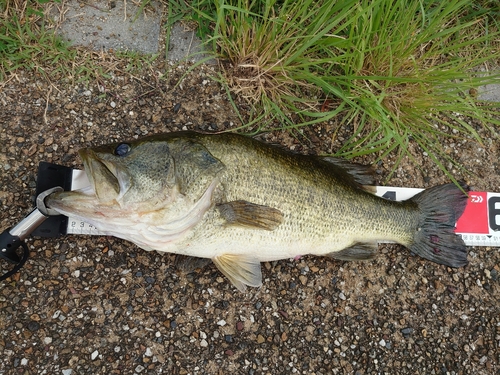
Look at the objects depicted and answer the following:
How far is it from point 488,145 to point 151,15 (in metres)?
Result: 3.08

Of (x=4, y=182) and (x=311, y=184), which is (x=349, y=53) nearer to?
(x=311, y=184)

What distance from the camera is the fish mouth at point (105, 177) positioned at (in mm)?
2246

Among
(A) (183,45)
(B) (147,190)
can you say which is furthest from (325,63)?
(B) (147,190)

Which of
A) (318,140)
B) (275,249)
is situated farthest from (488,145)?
(275,249)

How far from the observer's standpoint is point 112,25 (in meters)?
3.13

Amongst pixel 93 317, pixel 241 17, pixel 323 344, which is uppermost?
pixel 241 17

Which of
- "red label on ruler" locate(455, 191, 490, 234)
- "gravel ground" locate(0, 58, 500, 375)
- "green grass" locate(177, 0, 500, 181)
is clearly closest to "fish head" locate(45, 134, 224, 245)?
"gravel ground" locate(0, 58, 500, 375)

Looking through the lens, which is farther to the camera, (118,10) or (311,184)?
(118,10)

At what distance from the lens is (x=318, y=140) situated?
10.6ft

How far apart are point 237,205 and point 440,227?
1.67 m

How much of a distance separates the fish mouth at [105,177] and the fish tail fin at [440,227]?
214 centimetres

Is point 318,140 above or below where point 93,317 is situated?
above

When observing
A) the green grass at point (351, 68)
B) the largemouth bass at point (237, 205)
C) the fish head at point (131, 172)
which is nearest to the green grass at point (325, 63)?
the green grass at point (351, 68)

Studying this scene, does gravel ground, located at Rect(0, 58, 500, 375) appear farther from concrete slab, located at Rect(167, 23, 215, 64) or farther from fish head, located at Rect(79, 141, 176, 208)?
fish head, located at Rect(79, 141, 176, 208)
